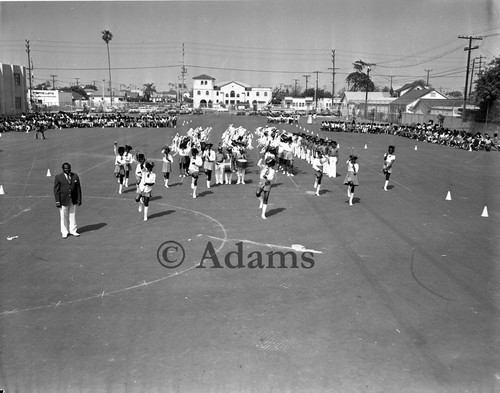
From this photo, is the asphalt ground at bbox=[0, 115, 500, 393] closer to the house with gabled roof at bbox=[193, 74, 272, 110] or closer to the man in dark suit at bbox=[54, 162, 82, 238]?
the man in dark suit at bbox=[54, 162, 82, 238]

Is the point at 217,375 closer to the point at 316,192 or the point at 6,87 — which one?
the point at 316,192

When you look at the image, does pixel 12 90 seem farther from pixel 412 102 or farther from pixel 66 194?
pixel 66 194

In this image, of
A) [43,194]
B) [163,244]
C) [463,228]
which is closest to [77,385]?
[163,244]

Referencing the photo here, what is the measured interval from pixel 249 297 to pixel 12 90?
69452mm

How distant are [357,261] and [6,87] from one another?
67.6 m

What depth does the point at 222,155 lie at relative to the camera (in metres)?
18.9

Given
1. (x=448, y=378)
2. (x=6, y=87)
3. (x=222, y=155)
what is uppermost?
(x=6, y=87)

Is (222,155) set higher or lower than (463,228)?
higher

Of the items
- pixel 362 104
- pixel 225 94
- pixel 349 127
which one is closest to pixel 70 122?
pixel 349 127

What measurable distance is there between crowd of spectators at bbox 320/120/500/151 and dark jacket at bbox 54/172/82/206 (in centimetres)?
3288

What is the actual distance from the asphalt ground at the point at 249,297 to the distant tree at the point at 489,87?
102 feet

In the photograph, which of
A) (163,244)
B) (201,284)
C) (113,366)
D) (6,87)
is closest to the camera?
(113,366)

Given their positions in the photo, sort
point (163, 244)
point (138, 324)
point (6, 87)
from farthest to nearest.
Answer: point (6, 87)
point (163, 244)
point (138, 324)

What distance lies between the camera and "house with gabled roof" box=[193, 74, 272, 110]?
143000mm
